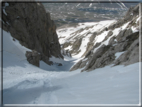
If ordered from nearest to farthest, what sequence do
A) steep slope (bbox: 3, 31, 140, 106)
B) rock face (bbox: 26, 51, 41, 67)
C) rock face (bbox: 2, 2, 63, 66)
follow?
steep slope (bbox: 3, 31, 140, 106) < rock face (bbox: 26, 51, 41, 67) < rock face (bbox: 2, 2, 63, 66)

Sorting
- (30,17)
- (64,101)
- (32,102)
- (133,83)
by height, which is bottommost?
(30,17)

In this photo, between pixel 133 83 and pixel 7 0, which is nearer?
pixel 133 83

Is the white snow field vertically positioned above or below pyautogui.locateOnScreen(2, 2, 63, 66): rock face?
above

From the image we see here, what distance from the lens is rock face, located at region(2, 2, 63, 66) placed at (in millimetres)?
28297

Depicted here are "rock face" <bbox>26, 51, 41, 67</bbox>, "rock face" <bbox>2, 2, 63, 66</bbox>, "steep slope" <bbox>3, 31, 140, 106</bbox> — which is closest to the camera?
"steep slope" <bbox>3, 31, 140, 106</bbox>

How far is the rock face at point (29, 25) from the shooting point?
28.3 metres

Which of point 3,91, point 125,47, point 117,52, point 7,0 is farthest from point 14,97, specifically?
point 7,0

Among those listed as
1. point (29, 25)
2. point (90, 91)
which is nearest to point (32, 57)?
point (29, 25)

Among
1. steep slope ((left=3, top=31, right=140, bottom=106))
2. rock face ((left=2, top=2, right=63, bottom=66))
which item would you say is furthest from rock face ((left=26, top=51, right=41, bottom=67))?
steep slope ((left=3, top=31, right=140, bottom=106))

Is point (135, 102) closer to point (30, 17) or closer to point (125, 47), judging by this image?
point (125, 47)

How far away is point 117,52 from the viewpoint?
13297mm

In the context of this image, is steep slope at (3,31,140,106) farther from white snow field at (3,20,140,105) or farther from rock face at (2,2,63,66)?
rock face at (2,2,63,66)

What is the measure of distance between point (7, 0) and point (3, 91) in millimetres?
26861

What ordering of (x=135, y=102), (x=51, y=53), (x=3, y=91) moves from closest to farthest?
1. (x=135, y=102)
2. (x=3, y=91)
3. (x=51, y=53)
